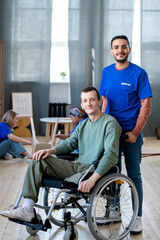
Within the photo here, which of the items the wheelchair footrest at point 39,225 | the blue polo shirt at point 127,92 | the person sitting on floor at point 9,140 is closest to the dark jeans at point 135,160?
the blue polo shirt at point 127,92

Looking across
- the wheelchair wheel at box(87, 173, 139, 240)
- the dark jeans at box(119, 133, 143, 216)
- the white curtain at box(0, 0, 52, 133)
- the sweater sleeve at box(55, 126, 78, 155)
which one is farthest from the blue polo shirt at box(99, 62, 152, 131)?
the white curtain at box(0, 0, 52, 133)

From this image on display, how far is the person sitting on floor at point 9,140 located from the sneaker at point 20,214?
108 inches

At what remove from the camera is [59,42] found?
7234mm

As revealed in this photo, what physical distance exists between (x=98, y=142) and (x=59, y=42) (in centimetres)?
503

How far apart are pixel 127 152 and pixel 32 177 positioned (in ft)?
2.26

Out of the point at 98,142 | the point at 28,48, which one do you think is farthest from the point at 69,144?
the point at 28,48

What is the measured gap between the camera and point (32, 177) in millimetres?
2328

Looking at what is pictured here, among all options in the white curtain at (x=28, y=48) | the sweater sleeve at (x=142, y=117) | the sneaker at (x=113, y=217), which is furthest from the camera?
the white curtain at (x=28, y=48)

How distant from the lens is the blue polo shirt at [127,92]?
255 centimetres

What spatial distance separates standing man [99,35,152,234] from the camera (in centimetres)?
255

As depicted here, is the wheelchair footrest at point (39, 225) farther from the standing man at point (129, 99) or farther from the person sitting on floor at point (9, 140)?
the person sitting on floor at point (9, 140)

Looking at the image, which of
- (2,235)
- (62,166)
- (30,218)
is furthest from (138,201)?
(2,235)

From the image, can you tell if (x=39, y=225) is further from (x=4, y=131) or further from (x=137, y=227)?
(x=4, y=131)

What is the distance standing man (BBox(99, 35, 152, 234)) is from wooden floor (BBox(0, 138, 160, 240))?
0.27m
